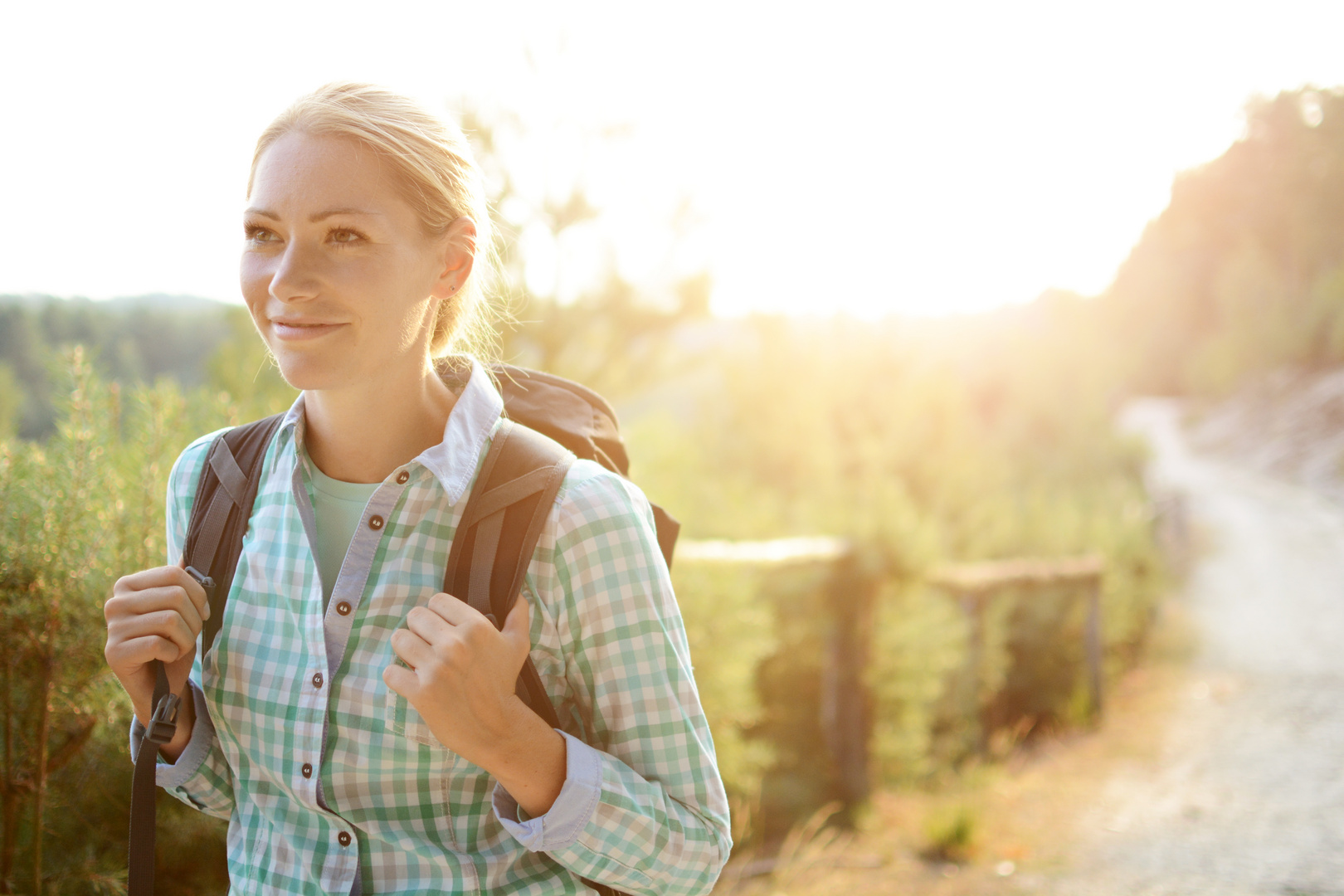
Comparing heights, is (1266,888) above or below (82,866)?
below

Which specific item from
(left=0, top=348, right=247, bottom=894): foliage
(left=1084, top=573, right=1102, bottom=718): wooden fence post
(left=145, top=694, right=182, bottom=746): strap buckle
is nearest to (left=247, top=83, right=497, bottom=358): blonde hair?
(left=145, top=694, right=182, bottom=746): strap buckle

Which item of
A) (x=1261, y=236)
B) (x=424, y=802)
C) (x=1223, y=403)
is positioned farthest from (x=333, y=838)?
(x=1261, y=236)

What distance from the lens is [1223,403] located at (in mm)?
28547

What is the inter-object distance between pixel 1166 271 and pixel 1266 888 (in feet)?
117

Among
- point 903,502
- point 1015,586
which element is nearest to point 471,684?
point 903,502

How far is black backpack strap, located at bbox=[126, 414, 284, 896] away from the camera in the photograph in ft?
3.92

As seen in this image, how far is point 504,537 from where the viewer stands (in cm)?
118

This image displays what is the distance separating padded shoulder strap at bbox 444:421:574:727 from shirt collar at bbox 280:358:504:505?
0.08 feet

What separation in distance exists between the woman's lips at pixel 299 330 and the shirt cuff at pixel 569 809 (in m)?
0.60

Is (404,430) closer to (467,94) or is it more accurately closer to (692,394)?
(467,94)

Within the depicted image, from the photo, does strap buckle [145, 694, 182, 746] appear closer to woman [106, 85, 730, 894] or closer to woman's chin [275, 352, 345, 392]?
woman [106, 85, 730, 894]

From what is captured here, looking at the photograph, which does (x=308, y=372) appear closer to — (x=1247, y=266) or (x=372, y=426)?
(x=372, y=426)

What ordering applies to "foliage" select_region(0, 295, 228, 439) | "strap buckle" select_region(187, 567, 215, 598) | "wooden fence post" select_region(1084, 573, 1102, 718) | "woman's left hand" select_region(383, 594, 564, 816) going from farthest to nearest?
"wooden fence post" select_region(1084, 573, 1102, 718)
"foliage" select_region(0, 295, 228, 439)
"strap buckle" select_region(187, 567, 215, 598)
"woman's left hand" select_region(383, 594, 564, 816)

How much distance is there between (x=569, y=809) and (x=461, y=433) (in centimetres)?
52
